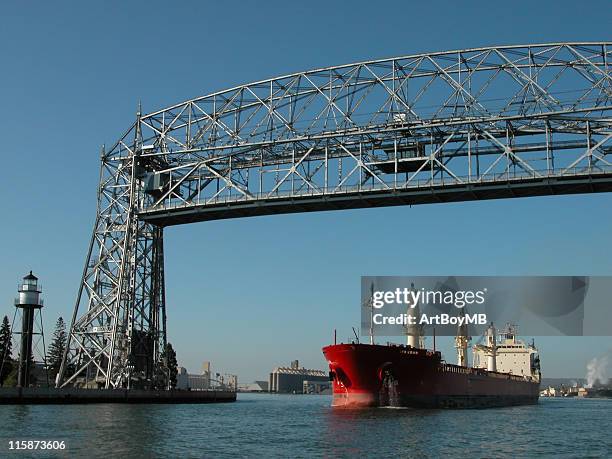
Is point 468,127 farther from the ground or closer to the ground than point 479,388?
farther from the ground

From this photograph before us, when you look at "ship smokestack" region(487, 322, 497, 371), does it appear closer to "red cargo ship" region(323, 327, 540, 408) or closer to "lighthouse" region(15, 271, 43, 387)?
"red cargo ship" region(323, 327, 540, 408)

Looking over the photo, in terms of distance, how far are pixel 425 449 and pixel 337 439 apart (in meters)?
3.98

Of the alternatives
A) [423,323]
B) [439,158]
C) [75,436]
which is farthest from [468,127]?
[75,436]

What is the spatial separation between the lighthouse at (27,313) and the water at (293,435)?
25.5 ft

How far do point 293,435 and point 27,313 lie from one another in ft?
84.1

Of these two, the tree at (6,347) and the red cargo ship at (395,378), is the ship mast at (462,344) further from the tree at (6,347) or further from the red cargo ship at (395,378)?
the tree at (6,347)

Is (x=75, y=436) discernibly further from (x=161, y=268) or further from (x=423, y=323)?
(x=423, y=323)

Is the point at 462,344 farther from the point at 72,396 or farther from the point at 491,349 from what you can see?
the point at 72,396

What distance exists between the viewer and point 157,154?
171 feet

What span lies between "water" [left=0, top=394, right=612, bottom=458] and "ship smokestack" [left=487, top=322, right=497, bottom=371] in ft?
105

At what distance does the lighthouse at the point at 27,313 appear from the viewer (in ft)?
166

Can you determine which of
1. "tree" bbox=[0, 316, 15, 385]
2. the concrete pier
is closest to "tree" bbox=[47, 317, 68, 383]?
"tree" bbox=[0, 316, 15, 385]

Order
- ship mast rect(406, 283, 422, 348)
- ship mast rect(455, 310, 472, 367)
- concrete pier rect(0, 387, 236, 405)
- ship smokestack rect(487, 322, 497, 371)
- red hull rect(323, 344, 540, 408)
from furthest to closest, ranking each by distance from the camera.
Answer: ship smokestack rect(487, 322, 497, 371) < ship mast rect(455, 310, 472, 367) < ship mast rect(406, 283, 422, 348) < red hull rect(323, 344, 540, 408) < concrete pier rect(0, 387, 236, 405)

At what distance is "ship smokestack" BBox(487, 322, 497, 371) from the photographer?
248ft
